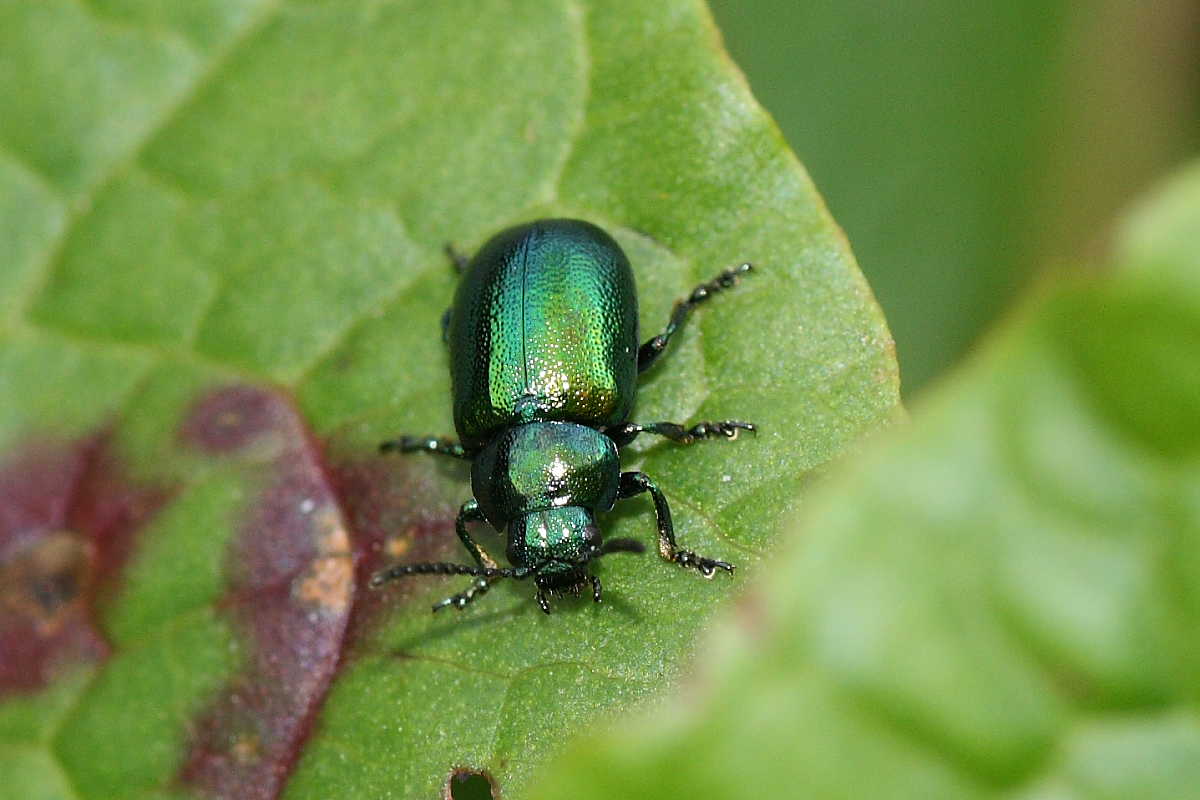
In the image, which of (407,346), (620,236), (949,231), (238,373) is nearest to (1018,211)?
(949,231)

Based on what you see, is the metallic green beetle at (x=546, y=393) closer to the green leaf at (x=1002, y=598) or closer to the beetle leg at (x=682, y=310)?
the beetle leg at (x=682, y=310)

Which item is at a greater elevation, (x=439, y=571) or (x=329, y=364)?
(x=329, y=364)

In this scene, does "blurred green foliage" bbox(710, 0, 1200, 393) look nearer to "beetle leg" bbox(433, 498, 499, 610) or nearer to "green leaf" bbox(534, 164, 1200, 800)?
"beetle leg" bbox(433, 498, 499, 610)

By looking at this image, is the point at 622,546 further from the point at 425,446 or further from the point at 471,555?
the point at 425,446

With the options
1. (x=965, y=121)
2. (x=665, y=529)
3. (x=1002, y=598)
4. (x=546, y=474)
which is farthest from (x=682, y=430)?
(x=965, y=121)

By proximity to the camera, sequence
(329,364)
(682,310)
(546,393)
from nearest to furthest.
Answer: (682,310), (329,364), (546,393)

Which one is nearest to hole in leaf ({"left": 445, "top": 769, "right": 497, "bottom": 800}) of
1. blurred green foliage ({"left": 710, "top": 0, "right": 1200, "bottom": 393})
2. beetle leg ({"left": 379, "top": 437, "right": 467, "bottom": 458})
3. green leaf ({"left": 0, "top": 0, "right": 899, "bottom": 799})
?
green leaf ({"left": 0, "top": 0, "right": 899, "bottom": 799})
